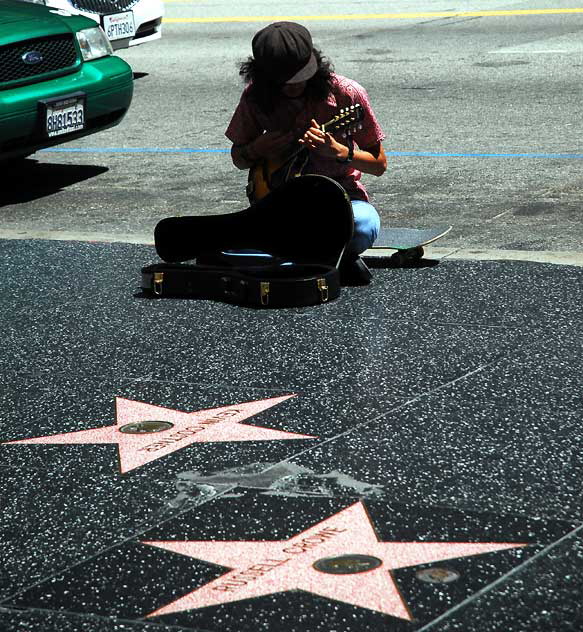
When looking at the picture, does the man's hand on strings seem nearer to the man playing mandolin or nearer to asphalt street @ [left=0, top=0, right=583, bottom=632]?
the man playing mandolin

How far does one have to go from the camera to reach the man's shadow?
27.7 feet

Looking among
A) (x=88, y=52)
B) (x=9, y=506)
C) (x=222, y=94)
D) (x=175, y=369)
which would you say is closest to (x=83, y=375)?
(x=175, y=369)

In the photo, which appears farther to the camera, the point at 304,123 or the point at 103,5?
the point at 103,5

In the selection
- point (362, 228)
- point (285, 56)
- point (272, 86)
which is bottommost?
point (362, 228)

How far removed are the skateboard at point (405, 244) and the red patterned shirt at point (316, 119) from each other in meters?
0.37

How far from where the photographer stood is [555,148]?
8.47 metres

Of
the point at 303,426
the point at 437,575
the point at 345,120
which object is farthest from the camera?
the point at 345,120

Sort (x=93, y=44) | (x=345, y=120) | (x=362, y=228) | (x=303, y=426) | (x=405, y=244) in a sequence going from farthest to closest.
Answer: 1. (x=93, y=44)
2. (x=405, y=244)
3. (x=362, y=228)
4. (x=345, y=120)
5. (x=303, y=426)

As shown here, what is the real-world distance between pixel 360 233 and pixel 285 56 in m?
0.81

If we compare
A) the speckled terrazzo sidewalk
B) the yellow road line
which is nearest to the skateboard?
the speckled terrazzo sidewalk

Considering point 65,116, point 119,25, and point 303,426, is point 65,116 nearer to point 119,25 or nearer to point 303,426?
point 303,426

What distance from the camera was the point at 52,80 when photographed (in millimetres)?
8211

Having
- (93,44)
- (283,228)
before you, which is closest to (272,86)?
(283,228)

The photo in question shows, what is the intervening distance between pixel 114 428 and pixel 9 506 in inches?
24.3
